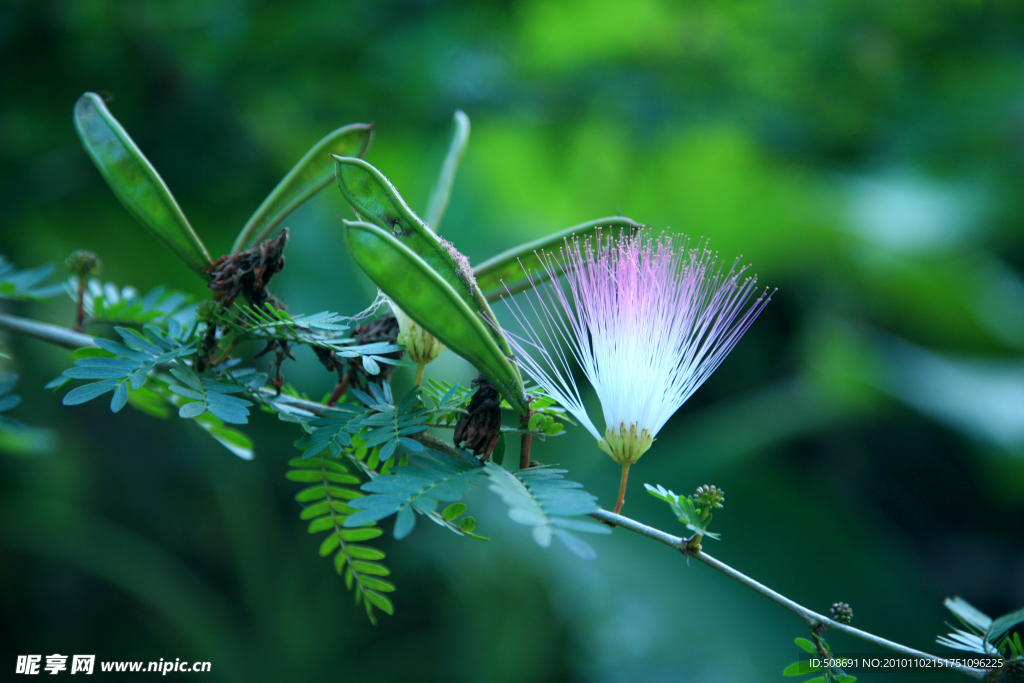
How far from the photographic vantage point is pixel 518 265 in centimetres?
79

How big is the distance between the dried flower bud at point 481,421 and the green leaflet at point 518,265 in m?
0.17

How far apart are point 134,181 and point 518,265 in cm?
43

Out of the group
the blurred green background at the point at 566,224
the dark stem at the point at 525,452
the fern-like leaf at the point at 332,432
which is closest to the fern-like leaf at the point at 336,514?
the fern-like leaf at the point at 332,432

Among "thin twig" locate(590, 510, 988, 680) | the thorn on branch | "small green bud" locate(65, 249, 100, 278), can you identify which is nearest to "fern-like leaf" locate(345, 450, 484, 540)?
"thin twig" locate(590, 510, 988, 680)

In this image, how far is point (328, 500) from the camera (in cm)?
75

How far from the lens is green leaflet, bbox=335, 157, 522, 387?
548 millimetres

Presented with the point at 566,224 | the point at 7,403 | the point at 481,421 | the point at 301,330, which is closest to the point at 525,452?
the point at 481,421

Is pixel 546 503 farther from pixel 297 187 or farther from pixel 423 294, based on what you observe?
pixel 297 187

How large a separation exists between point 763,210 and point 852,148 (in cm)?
111

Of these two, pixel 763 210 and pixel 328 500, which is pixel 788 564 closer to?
pixel 763 210

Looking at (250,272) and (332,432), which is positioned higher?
(250,272)

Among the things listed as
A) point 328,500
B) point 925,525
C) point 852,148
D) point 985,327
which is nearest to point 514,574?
point 925,525

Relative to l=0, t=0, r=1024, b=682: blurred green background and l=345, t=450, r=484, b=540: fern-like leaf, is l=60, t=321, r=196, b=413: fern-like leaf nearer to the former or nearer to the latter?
l=345, t=450, r=484, b=540: fern-like leaf

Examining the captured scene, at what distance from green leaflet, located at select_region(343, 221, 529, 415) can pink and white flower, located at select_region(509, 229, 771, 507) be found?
112 millimetres
